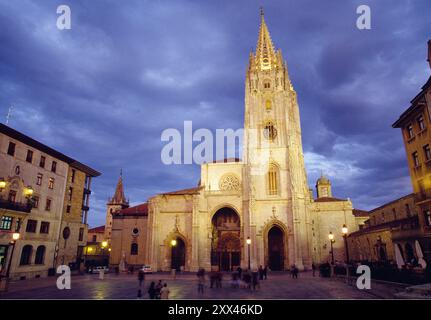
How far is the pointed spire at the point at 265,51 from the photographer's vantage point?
1924 inches

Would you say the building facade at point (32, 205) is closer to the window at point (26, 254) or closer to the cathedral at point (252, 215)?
the window at point (26, 254)

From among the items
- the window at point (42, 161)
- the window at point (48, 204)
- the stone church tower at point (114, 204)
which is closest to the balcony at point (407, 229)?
the window at point (48, 204)

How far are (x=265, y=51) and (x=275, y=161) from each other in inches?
926

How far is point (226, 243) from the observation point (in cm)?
4003

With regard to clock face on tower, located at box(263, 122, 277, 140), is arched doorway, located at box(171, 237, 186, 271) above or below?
below

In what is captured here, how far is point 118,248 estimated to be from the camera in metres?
41.6

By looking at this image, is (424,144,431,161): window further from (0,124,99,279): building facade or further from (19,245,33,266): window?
(19,245,33,266): window

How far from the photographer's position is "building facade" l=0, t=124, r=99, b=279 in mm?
25594

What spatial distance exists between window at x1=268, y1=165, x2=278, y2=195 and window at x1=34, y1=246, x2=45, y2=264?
94.4 ft

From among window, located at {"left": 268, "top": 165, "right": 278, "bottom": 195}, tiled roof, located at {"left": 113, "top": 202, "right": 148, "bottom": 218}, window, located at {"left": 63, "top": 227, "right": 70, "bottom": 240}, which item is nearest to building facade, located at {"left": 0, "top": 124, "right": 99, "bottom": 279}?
window, located at {"left": 63, "top": 227, "right": 70, "bottom": 240}

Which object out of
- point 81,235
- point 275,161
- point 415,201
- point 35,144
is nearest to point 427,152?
point 415,201
